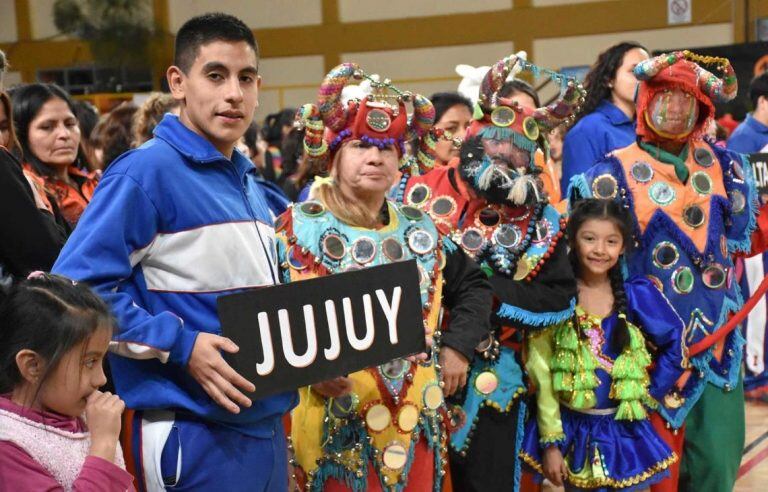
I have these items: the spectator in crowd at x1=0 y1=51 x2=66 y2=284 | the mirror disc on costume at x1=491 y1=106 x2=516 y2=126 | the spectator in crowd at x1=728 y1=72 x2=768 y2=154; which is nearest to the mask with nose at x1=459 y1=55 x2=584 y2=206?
the mirror disc on costume at x1=491 y1=106 x2=516 y2=126

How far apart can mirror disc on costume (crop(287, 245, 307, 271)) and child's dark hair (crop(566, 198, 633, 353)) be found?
42.8 inches

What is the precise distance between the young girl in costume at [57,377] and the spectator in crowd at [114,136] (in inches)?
101

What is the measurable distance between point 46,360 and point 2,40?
15.2m

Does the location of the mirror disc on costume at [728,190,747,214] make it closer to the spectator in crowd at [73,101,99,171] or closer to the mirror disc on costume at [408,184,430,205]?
the mirror disc on costume at [408,184,430,205]

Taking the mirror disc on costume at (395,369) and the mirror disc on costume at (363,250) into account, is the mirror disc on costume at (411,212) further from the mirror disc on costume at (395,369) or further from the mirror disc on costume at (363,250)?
the mirror disc on costume at (395,369)

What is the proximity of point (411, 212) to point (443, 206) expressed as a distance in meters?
0.46

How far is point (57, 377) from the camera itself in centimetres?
192

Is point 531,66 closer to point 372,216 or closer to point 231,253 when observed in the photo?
point 372,216

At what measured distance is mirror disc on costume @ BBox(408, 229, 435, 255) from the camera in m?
2.80

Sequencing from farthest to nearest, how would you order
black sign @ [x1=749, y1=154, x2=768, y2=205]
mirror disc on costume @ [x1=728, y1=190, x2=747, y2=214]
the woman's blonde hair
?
black sign @ [x1=749, y1=154, x2=768, y2=205]
mirror disc on costume @ [x1=728, y1=190, x2=747, y2=214]
the woman's blonde hair

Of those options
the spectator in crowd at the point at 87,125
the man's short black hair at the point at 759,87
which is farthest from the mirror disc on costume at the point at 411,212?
the man's short black hair at the point at 759,87

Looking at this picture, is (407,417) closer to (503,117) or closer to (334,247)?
(334,247)

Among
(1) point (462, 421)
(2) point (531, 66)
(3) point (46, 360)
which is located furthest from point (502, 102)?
(3) point (46, 360)

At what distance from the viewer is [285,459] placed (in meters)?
2.29
